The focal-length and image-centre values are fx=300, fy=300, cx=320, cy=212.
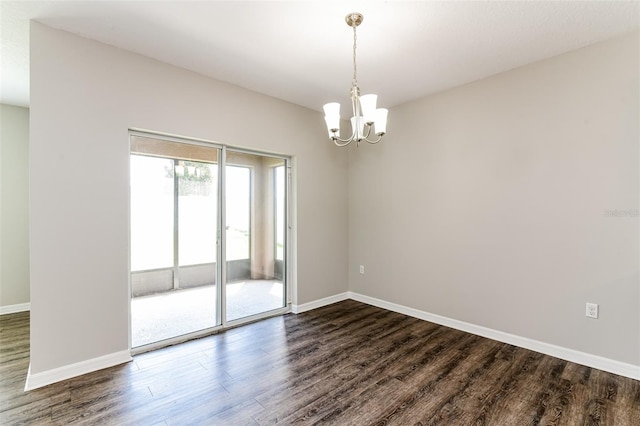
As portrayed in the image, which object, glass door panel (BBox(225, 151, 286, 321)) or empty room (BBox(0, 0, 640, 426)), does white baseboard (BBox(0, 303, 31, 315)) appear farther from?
glass door panel (BBox(225, 151, 286, 321))

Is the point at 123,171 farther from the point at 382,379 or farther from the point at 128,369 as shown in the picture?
the point at 382,379

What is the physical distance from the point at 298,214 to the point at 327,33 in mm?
2219

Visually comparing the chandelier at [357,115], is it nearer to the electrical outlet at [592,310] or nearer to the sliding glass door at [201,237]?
the sliding glass door at [201,237]

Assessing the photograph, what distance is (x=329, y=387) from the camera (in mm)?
2326

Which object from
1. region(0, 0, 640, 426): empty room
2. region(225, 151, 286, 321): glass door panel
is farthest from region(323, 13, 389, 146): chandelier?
region(225, 151, 286, 321): glass door panel

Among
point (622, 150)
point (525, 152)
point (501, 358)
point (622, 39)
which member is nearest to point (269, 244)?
point (501, 358)

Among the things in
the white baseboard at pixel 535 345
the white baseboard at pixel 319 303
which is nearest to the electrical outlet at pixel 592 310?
the white baseboard at pixel 535 345

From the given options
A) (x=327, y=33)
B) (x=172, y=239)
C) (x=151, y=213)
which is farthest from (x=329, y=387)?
(x=327, y=33)

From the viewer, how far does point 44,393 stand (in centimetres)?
222

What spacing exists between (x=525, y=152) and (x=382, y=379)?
254 cm

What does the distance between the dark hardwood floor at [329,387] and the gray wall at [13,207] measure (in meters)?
1.27

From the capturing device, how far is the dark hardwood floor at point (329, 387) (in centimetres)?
A: 199

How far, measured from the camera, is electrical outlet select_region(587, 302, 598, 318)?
261 centimetres

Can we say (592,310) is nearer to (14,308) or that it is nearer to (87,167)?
(87,167)
